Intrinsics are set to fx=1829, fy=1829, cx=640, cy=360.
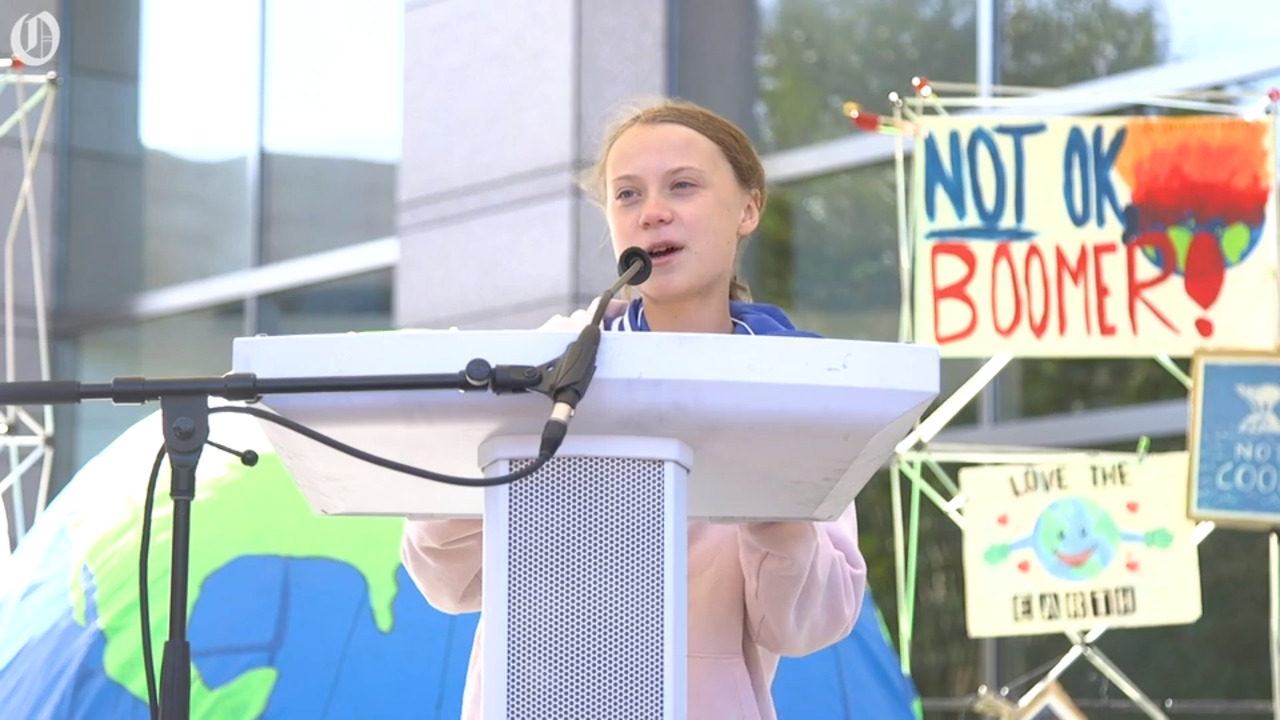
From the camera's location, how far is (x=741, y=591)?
1995 millimetres

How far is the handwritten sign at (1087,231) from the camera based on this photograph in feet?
16.2

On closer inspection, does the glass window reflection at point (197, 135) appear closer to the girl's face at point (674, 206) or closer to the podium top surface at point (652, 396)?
the girl's face at point (674, 206)

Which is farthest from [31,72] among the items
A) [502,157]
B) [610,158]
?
[610,158]

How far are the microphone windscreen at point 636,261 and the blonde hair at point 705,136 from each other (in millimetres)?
266

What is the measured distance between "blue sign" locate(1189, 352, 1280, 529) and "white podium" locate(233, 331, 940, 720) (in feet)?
11.4

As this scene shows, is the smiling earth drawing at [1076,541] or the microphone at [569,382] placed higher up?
the microphone at [569,382]

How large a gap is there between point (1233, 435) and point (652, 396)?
12.0 feet

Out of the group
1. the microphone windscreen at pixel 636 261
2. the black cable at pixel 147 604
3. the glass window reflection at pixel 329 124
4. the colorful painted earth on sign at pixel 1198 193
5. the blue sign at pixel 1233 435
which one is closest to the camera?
the black cable at pixel 147 604

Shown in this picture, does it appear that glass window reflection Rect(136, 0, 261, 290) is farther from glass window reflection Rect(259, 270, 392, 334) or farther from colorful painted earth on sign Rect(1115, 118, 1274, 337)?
colorful painted earth on sign Rect(1115, 118, 1274, 337)

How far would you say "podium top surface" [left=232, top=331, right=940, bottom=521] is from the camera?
5.02ft

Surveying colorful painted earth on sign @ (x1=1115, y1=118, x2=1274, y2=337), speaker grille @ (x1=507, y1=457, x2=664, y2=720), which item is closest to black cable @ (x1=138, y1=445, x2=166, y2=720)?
speaker grille @ (x1=507, y1=457, x2=664, y2=720)

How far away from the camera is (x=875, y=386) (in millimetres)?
1554

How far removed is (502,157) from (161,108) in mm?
3168

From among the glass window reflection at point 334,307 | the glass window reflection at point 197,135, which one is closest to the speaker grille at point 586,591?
the glass window reflection at point 334,307
